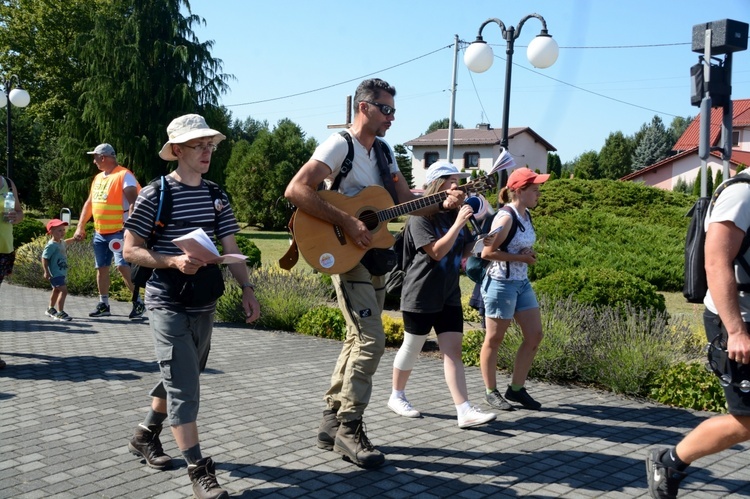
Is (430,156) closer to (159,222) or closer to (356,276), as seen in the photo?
(356,276)

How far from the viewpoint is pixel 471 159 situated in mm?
75250

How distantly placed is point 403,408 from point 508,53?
27.6 ft

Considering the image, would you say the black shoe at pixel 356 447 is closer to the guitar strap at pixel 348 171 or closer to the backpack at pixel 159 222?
the guitar strap at pixel 348 171

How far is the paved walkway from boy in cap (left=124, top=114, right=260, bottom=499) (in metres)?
0.37

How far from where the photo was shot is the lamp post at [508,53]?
41.2 feet

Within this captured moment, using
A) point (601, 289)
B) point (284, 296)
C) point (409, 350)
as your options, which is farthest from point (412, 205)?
point (284, 296)

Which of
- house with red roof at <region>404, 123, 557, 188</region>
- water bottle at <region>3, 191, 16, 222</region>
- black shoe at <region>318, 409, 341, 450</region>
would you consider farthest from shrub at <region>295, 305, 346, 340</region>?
house with red roof at <region>404, 123, 557, 188</region>

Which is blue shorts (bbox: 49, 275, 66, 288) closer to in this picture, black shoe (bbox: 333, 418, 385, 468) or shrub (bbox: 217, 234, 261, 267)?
shrub (bbox: 217, 234, 261, 267)

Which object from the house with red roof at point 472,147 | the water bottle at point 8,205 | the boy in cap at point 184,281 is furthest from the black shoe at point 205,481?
the house with red roof at point 472,147

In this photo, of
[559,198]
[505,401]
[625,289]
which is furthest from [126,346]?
[559,198]

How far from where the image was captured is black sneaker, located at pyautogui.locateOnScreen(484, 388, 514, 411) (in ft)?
20.0

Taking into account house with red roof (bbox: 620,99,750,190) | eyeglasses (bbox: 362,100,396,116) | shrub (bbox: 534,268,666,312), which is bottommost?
shrub (bbox: 534,268,666,312)

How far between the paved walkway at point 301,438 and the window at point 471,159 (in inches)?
2673

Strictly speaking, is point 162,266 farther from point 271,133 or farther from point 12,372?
point 271,133
